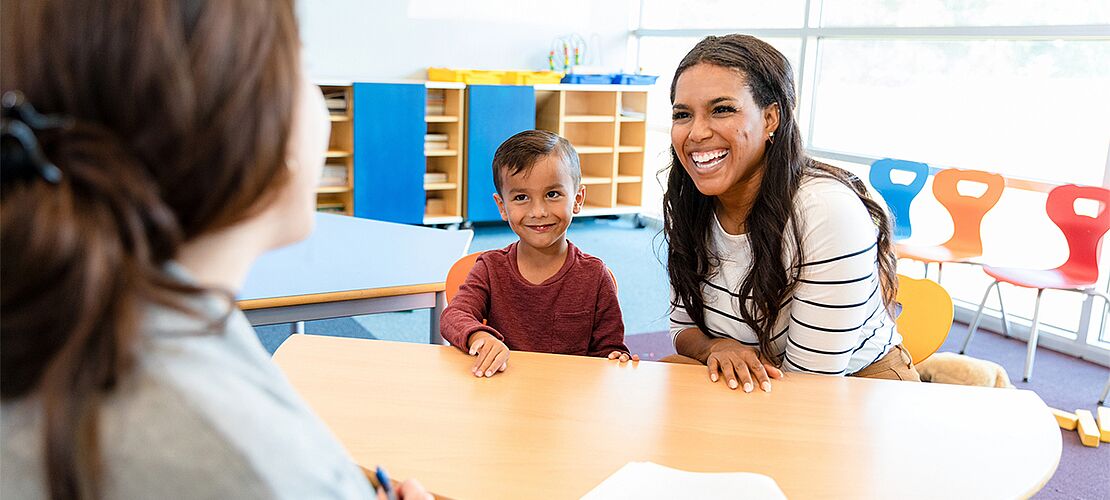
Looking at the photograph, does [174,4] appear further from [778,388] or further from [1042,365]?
[1042,365]

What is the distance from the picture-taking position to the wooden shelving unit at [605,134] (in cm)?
653

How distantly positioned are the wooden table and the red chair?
2123 mm

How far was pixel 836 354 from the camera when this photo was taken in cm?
176

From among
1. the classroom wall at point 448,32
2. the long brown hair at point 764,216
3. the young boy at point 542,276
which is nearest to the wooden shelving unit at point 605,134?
the classroom wall at point 448,32

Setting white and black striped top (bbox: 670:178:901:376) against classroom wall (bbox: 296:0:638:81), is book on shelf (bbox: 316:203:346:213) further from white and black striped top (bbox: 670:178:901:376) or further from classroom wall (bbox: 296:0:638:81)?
white and black striped top (bbox: 670:178:901:376)

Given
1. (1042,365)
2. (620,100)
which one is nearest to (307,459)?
(1042,365)

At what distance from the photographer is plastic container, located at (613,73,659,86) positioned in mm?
6477

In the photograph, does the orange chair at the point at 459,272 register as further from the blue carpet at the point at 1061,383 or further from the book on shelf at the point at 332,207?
the book on shelf at the point at 332,207

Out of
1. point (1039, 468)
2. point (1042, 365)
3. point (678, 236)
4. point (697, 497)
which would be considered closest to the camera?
point (697, 497)

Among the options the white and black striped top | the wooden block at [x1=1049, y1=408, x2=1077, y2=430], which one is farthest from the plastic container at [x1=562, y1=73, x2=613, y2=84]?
the white and black striped top

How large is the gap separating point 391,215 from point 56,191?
5.54 metres

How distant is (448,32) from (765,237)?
5101 millimetres

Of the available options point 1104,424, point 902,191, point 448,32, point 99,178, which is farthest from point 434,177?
point 99,178

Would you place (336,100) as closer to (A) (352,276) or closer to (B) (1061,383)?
(A) (352,276)
